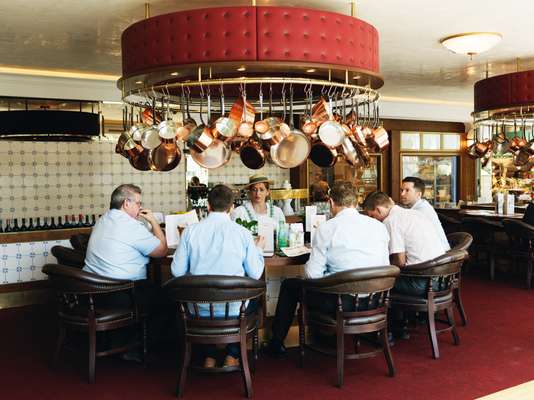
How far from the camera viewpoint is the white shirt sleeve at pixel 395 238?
4477 mm

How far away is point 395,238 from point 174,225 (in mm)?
1911

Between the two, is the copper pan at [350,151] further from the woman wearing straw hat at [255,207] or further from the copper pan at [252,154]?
the woman wearing straw hat at [255,207]

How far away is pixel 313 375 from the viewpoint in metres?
4.08

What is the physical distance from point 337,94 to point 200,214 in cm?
280

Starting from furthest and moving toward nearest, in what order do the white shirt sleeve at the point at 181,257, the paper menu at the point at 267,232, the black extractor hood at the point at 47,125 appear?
the black extractor hood at the point at 47,125, the paper menu at the point at 267,232, the white shirt sleeve at the point at 181,257

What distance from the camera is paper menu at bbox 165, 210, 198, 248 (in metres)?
4.89

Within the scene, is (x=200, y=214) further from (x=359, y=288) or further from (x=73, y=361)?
(x=359, y=288)

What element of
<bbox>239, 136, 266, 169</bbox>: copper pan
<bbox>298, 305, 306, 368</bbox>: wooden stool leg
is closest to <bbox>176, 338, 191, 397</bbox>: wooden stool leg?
<bbox>298, 305, 306, 368</bbox>: wooden stool leg

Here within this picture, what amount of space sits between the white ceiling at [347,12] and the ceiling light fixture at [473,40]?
0.09m

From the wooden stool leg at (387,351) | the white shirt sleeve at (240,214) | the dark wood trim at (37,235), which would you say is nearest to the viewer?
the wooden stool leg at (387,351)

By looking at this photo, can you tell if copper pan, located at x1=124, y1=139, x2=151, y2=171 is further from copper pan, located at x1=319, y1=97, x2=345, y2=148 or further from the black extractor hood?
copper pan, located at x1=319, y1=97, x2=345, y2=148

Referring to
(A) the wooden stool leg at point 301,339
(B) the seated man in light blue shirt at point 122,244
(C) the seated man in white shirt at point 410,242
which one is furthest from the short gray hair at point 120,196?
(C) the seated man in white shirt at point 410,242

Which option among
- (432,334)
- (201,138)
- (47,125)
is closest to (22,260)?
(47,125)

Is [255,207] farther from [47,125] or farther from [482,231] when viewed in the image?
[482,231]
